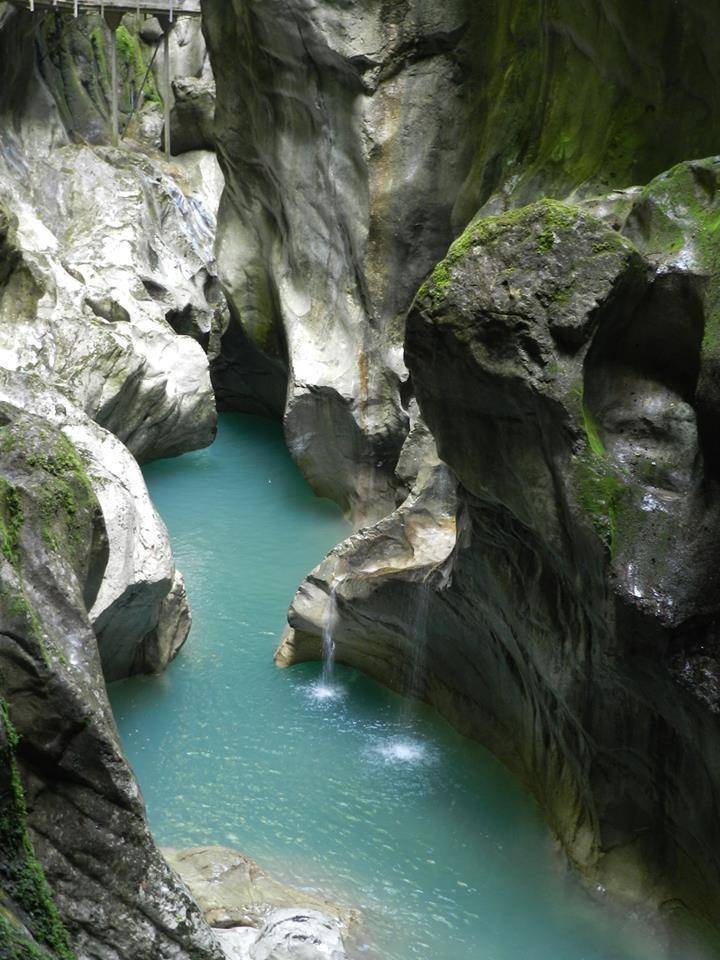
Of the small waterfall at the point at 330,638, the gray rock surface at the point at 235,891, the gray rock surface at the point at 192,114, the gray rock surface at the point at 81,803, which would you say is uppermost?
the gray rock surface at the point at 192,114

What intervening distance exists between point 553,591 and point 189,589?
5.47m

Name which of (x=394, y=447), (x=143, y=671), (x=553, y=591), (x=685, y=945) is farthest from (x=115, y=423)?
(x=685, y=945)

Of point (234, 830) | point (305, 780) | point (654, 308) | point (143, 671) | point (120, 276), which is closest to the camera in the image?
point (654, 308)

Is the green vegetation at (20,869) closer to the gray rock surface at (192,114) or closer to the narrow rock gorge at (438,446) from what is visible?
the narrow rock gorge at (438,446)

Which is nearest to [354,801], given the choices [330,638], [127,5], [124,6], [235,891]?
[235,891]

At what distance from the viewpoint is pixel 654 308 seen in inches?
230

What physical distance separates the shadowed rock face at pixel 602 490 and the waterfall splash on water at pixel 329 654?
2431 millimetres

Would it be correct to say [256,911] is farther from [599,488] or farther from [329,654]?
[329,654]

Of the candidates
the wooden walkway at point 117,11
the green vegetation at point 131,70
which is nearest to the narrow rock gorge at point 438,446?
the wooden walkway at point 117,11

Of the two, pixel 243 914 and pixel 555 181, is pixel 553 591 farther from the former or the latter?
pixel 555 181

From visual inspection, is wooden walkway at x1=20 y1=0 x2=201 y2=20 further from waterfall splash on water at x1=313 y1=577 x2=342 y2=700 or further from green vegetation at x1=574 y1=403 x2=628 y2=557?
green vegetation at x1=574 y1=403 x2=628 y2=557

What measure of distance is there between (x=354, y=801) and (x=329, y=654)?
6.17 feet

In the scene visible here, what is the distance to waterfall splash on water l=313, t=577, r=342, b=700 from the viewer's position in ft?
30.4

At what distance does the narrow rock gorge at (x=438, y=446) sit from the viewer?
4.08 metres
